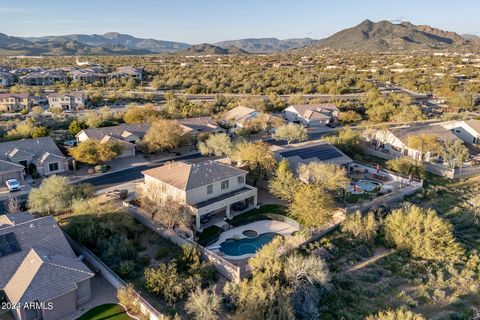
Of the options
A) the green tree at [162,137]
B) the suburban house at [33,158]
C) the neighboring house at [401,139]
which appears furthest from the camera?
the neighboring house at [401,139]

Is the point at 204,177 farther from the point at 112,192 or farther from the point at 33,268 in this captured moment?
the point at 33,268

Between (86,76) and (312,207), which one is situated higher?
(86,76)

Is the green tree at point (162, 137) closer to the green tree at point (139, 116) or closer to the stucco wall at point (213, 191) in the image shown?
the green tree at point (139, 116)

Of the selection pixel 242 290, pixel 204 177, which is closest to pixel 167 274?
pixel 242 290

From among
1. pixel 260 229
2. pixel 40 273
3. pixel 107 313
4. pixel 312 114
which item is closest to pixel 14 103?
pixel 312 114

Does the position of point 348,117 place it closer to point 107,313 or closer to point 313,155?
point 313,155

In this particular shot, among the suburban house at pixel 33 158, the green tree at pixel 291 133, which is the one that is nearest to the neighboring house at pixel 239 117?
the green tree at pixel 291 133

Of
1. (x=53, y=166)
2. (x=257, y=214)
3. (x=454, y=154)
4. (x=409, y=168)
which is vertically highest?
(x=454, y=154)
